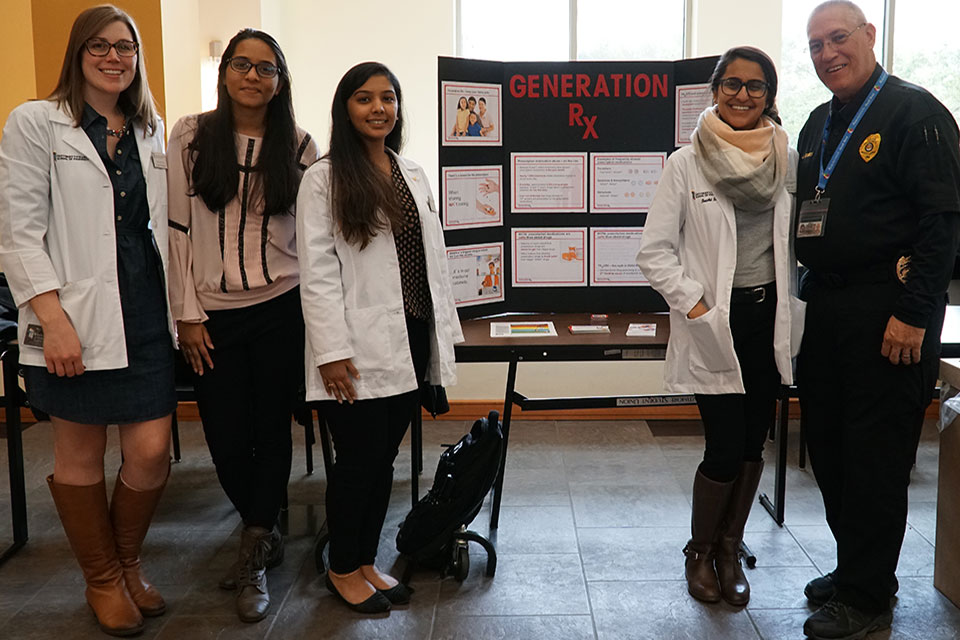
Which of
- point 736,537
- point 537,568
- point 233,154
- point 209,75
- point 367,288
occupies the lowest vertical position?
point 537,568

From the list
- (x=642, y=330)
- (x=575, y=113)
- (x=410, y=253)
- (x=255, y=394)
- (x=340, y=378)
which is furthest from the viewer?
(x=575, y=113)

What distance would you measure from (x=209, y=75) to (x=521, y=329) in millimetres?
2447

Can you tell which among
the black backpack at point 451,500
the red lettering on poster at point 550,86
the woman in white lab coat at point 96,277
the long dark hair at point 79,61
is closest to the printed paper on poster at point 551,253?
the red lettering on poster at point 550,86

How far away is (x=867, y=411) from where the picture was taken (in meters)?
2.36

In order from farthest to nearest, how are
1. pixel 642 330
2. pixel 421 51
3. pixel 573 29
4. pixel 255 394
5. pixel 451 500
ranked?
1. pixel 573 29
2. pixel 421 51
3. pixel 642 330
4. pixel 451 500
5. pixel 255 394

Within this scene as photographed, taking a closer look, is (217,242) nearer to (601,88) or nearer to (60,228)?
(60,228)

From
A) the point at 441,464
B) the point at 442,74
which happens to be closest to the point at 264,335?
the point at 441,464

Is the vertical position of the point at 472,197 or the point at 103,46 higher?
the point at 103,46

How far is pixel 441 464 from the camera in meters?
2.92

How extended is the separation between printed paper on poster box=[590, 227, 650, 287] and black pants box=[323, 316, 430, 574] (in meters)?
1.21

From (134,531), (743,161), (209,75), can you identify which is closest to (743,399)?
(743,161)

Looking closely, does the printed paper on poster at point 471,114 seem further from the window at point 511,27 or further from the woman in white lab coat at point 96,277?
the window at point 511,27

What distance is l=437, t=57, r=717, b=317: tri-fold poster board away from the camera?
11.1ft

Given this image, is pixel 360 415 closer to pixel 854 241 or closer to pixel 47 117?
pixel 47 117
